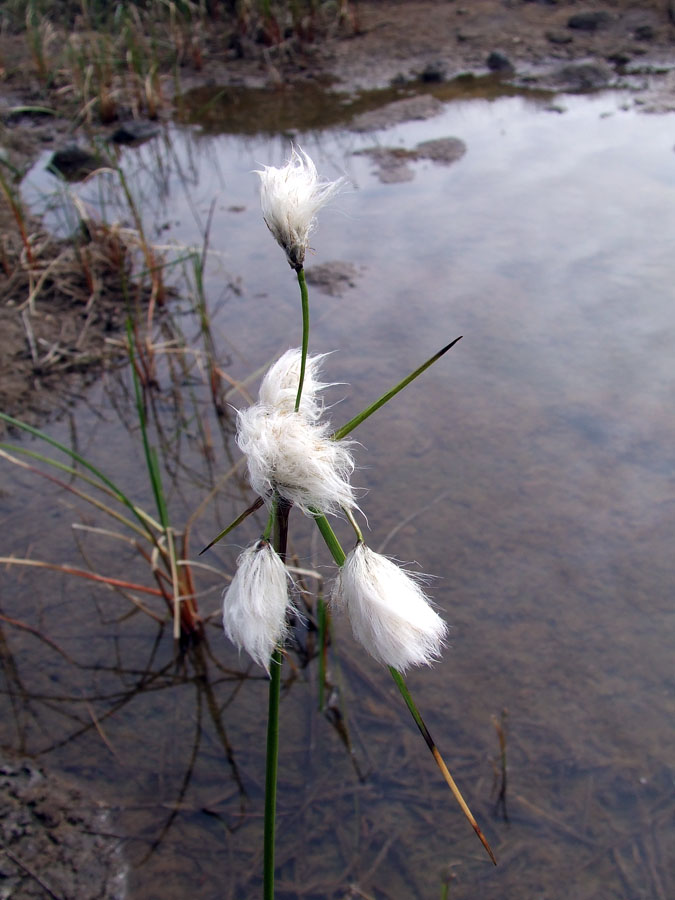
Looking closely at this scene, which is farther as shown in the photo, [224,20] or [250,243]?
[224,20]

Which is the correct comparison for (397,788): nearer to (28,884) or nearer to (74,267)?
(28,884)

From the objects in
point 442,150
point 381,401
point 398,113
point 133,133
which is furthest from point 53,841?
point 398,113

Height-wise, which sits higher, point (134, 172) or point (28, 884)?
point (134, 172)

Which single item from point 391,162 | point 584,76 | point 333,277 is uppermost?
point 584,76

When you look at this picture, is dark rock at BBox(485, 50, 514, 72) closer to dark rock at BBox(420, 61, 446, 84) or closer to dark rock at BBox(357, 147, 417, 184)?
dark rock at BBox(420, 61, 446, 84)

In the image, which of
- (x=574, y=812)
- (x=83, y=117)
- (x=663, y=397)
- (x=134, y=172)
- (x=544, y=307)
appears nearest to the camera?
(x=574, y=812)

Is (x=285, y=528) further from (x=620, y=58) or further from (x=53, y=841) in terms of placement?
(x=620, y=58)

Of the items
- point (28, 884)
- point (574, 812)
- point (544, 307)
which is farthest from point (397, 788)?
point (544, 307)
